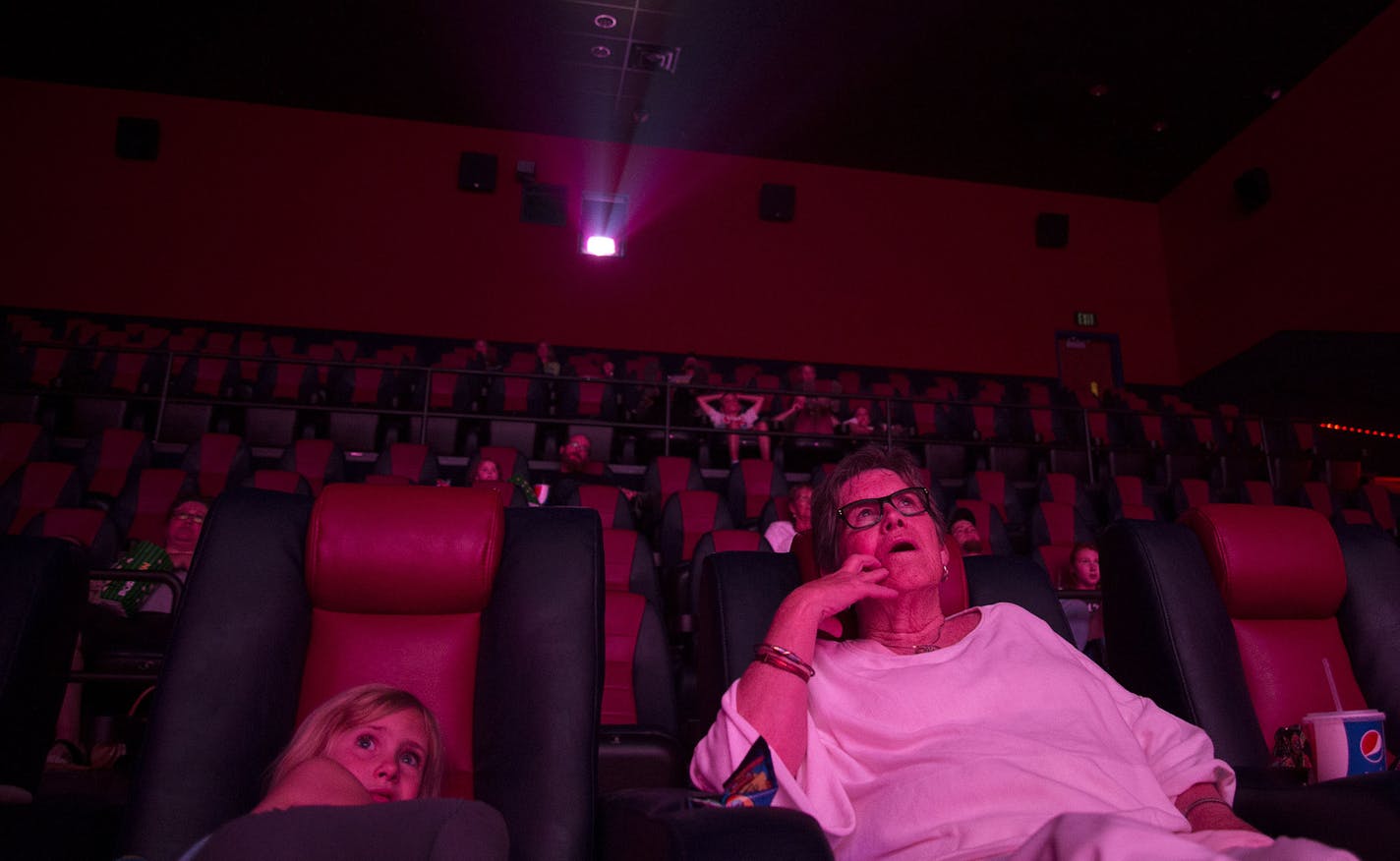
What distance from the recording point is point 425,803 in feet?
2.98

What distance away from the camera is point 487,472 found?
14.5 ft

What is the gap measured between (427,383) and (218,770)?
428 centimetres

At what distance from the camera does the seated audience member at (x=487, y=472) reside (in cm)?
442

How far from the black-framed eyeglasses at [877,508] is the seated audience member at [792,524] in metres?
2.13

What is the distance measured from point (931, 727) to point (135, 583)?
2.88m

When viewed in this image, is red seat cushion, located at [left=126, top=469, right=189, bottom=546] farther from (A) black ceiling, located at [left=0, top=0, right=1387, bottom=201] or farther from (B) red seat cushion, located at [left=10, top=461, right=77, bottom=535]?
(A) black ceiling, located at [left=0, top=0, right=1387, bottom=201]

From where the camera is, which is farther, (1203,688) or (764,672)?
(1203,688)

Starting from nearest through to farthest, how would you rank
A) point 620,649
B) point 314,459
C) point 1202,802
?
point 1202,802
point 620,649
point 314,459

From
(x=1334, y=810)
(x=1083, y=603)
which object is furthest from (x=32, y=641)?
(x=1083, y=603)

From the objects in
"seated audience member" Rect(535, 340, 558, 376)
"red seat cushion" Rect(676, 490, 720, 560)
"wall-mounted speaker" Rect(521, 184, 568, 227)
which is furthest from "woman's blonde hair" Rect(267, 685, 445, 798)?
"wall-mounted speaker" Rect(521, 184, 568, 227)

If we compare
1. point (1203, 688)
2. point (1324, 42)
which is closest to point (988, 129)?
point (1324, 42)

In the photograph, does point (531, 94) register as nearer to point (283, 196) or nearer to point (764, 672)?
point (283, 196)

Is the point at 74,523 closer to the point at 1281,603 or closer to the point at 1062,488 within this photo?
the point at 1281,603

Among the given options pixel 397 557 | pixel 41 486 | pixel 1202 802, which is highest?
pixel 41 486
